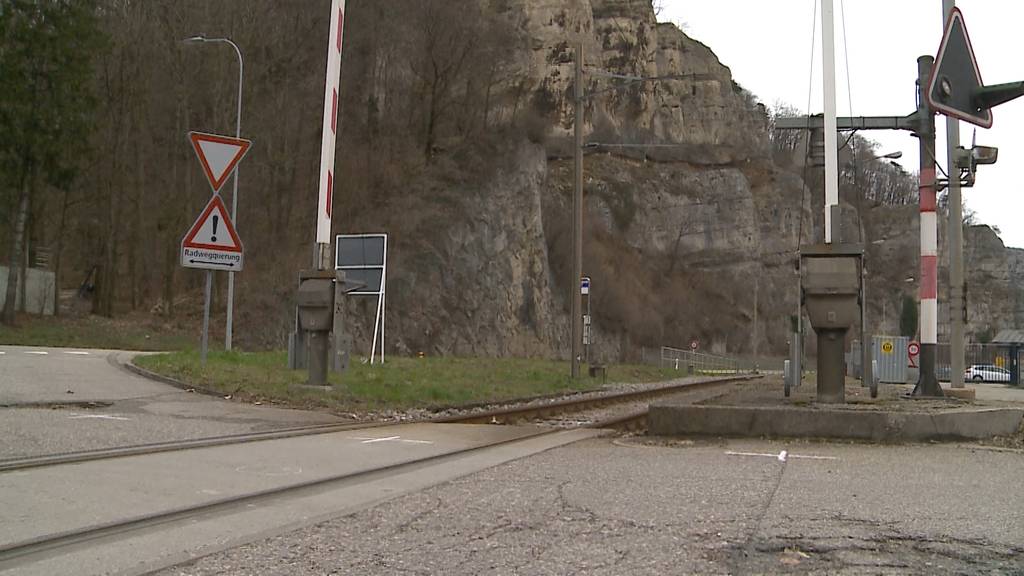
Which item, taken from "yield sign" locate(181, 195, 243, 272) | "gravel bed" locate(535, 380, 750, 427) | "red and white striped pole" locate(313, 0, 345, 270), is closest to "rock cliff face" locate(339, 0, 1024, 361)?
"gravel bed" locate(535, 380, 750, 427)

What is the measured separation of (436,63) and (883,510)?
148ft

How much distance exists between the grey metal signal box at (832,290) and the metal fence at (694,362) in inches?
1538

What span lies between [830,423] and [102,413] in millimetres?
8962

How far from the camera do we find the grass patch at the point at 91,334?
31.1 meters

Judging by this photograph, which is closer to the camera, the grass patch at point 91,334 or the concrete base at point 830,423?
the concrete base at point 830,423

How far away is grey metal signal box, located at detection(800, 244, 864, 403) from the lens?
11586 millimetres

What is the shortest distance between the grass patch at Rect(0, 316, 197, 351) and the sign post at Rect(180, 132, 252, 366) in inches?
750

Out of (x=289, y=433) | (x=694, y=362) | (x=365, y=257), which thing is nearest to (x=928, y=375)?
(x=289, y=433)

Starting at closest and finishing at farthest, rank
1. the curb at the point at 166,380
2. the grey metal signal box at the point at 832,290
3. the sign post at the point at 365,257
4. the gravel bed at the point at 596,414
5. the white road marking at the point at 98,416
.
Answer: the white road marking at the point at 98,416 → the grey metal signal box at the point at 832,290 → the curb at the point at 166,380 → the gravel bed at the point at 596,414 → the sign post at the point at 365,257

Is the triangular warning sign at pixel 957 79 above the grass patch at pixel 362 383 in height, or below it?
above

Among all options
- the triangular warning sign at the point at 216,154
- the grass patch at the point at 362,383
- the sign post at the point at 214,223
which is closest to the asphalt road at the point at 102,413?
the grass patch at the point at 362,383

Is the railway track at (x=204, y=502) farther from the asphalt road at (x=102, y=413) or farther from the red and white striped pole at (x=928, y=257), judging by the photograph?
the red and white striped pole at (x=928, y=257)

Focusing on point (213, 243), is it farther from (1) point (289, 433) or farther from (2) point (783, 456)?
(2) point (783, 456)

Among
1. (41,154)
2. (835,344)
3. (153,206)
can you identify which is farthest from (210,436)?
(153,206)
